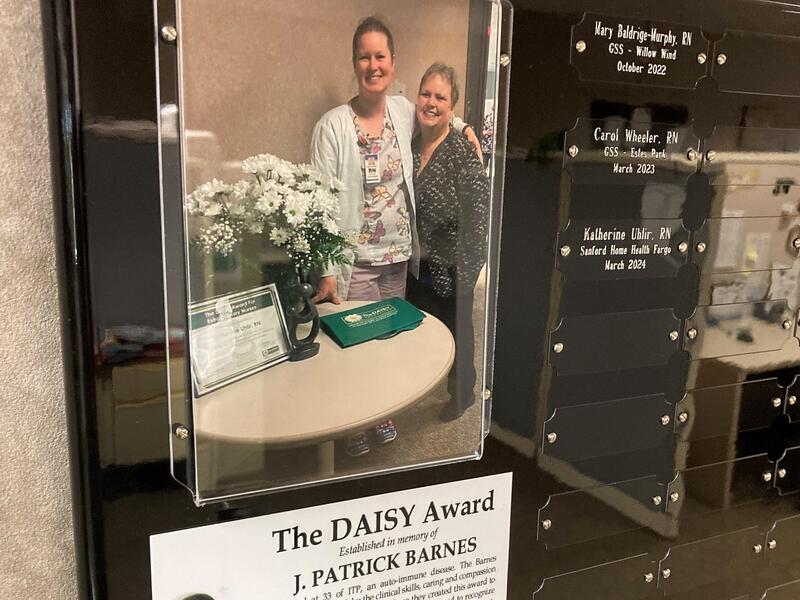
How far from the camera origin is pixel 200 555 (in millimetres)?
590

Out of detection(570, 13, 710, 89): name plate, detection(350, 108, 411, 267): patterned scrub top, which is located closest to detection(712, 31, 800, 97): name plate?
detection(570, 13, 710, 89): name plate

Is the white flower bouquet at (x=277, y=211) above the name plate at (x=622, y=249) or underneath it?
above

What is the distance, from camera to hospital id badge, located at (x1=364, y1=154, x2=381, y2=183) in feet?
1.94

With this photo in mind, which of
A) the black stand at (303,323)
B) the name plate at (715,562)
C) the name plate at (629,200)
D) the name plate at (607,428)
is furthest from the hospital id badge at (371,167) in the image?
the name plate at (715,562)

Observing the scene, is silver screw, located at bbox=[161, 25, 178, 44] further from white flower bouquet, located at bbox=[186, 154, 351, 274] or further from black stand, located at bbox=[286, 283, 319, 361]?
black stand, located at bbox=[286, 283, 319, 361]

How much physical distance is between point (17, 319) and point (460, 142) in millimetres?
400

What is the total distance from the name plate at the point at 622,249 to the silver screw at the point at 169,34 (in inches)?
15.5

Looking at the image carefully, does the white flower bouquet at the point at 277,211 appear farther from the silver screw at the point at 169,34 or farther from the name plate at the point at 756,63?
the name plate at the point at 756,63

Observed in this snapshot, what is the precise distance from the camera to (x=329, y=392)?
1.95ft

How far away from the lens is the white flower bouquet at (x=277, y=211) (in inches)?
21.4

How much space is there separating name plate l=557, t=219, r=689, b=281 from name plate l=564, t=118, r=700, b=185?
0.15 ft

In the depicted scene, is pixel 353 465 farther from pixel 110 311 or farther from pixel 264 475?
pixel 110 311

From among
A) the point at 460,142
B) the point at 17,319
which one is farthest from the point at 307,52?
the point at 17,319

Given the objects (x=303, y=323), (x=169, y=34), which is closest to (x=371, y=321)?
(x=303, y=323)
